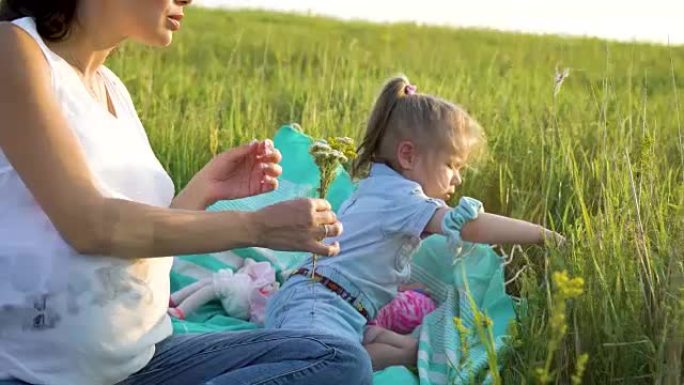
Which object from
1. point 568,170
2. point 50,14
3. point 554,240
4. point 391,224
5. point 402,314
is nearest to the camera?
point 50,14

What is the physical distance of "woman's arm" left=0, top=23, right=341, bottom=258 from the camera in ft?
6.68

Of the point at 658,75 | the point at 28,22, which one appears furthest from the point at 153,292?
the point at 658,75

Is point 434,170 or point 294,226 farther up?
point 294,226

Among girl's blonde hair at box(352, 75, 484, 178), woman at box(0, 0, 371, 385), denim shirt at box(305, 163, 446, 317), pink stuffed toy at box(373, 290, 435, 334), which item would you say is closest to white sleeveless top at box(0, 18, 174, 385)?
woman at box(0, 0, 371, 385)

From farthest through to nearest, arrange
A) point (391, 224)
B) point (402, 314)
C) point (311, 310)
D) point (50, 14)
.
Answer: point (402, 314), point (391, 224), point (311, 310), point (50, 14)

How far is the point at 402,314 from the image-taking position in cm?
320

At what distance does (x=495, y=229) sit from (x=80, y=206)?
1228mm

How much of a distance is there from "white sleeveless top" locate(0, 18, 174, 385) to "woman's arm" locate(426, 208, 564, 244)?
3.22 ft

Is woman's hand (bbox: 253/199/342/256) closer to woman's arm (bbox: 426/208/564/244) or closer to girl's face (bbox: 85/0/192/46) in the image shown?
girl's face (bbox: 85/0/192/46)

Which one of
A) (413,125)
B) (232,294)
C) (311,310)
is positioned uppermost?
(413,125)

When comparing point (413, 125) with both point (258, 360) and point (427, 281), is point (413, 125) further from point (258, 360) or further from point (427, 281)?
point (258, 360)

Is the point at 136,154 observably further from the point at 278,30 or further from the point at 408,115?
the point at 278,30

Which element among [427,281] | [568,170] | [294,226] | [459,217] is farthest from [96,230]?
[568,170]

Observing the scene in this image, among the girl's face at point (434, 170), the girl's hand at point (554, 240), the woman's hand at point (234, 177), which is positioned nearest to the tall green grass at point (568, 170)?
the girl's hand at point (554, 240)
